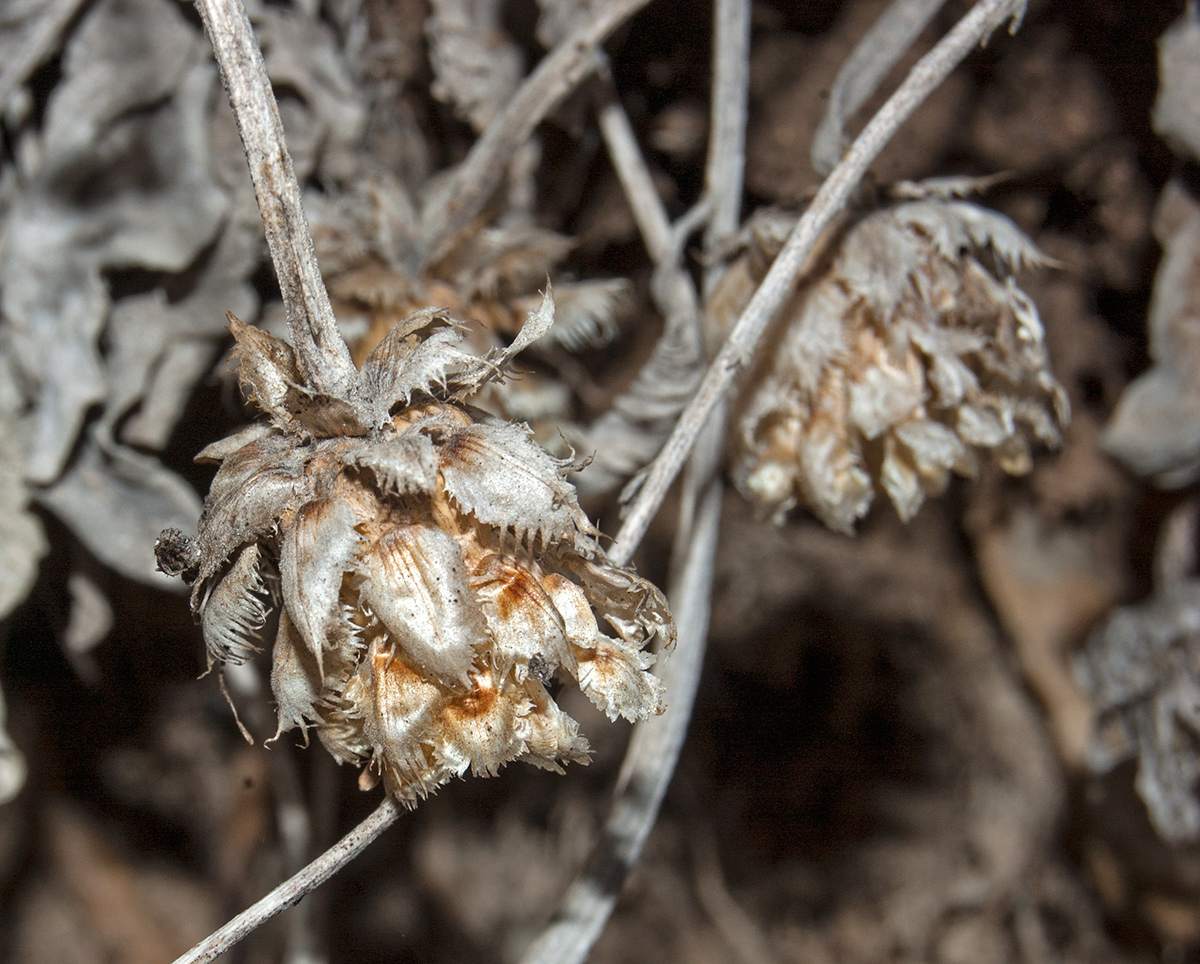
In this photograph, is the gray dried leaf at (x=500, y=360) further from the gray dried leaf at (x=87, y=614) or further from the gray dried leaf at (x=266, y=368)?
the gray dried leaf at (x=87, y=614)

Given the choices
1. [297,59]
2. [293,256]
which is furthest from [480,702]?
[297,59]

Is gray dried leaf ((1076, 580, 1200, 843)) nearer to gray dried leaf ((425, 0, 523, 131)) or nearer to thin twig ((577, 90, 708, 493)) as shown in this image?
thin twig ((577, 90, 708, 493))

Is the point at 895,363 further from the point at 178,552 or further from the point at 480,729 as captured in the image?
the point at 178,552

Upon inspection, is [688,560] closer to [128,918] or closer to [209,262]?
[209,262]

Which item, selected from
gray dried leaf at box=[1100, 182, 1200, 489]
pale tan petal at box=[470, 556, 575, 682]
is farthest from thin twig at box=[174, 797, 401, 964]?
gray dried leaf at box=[1100, 182, 1200, 489]

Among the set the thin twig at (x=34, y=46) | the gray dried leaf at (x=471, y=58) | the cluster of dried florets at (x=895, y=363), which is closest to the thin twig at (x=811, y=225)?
the cluster of dried florets at (x=895, y=363)

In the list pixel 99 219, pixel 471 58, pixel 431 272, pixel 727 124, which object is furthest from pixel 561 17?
pixel 99 219
